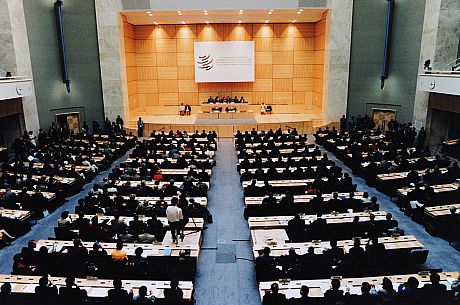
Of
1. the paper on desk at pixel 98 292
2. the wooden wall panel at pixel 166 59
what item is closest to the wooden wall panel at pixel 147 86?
the wooden wall panel at pixel 166 59

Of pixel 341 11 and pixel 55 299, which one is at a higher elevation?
pixel 341 11

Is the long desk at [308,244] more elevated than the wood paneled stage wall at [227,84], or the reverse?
the wood paneled stage wall at [227,84]

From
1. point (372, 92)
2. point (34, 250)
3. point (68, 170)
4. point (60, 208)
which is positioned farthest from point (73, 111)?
point (372, 92)

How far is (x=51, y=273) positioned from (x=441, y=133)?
1996 cm

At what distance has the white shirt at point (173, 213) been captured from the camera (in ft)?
29.4

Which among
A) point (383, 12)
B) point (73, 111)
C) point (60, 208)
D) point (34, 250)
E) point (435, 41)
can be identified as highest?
point (383, 12)

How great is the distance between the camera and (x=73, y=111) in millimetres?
24922

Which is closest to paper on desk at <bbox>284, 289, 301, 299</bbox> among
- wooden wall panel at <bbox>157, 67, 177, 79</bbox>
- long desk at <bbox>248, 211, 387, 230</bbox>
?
long desk at <bbox>248, 211, 387, 230</bbox>

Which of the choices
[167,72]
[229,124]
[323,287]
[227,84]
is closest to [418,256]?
[323,287]

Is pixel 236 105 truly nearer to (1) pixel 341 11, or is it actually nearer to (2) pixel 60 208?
(1) pixel 341 11

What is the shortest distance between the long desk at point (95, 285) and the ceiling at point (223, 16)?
68.5 feet

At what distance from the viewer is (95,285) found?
7227 mm

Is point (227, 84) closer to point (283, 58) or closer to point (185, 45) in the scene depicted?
point (185, 45)

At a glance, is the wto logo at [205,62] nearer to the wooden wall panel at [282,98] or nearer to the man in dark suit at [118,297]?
the wooden wall panel at [282,98]
